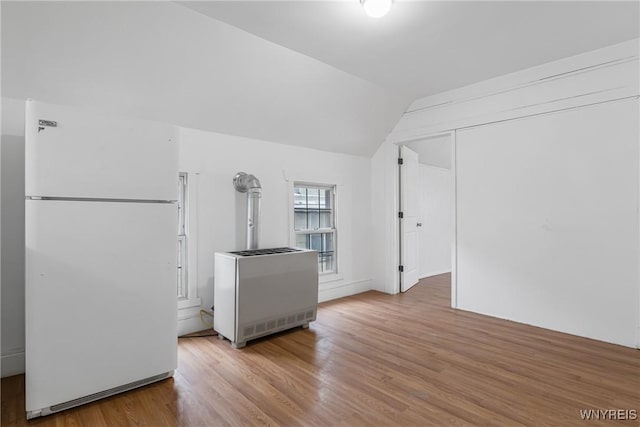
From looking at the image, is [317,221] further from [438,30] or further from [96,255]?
[96,255]

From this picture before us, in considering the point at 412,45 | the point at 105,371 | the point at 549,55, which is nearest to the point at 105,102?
the point at 105,371

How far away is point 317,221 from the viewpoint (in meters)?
4.43

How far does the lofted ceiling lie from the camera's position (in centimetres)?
221

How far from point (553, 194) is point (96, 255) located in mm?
3903

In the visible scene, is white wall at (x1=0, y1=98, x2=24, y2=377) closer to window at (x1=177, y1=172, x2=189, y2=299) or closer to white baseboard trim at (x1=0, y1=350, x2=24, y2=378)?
white baseboard trim at (x1=0, y1=350, x2=24, y2=378)

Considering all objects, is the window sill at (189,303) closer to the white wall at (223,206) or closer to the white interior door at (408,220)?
the white wall at (223,206)

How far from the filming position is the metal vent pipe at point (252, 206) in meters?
3.28

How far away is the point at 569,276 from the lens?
3.11m

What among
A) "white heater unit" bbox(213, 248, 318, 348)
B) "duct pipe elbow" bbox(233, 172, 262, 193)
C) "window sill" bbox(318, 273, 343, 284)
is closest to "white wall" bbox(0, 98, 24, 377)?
"white heater unit" bbox(213, 248, 318, 348)

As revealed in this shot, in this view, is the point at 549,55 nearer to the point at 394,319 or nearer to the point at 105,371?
the point at 394,319

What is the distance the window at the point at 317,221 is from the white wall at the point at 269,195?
0.40 ft

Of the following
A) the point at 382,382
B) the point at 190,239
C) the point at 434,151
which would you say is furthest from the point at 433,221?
the point at 190,239

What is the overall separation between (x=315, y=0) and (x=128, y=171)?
5.61 feet

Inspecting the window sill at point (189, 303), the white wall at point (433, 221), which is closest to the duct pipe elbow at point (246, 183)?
the window sill at point (189, 303)
